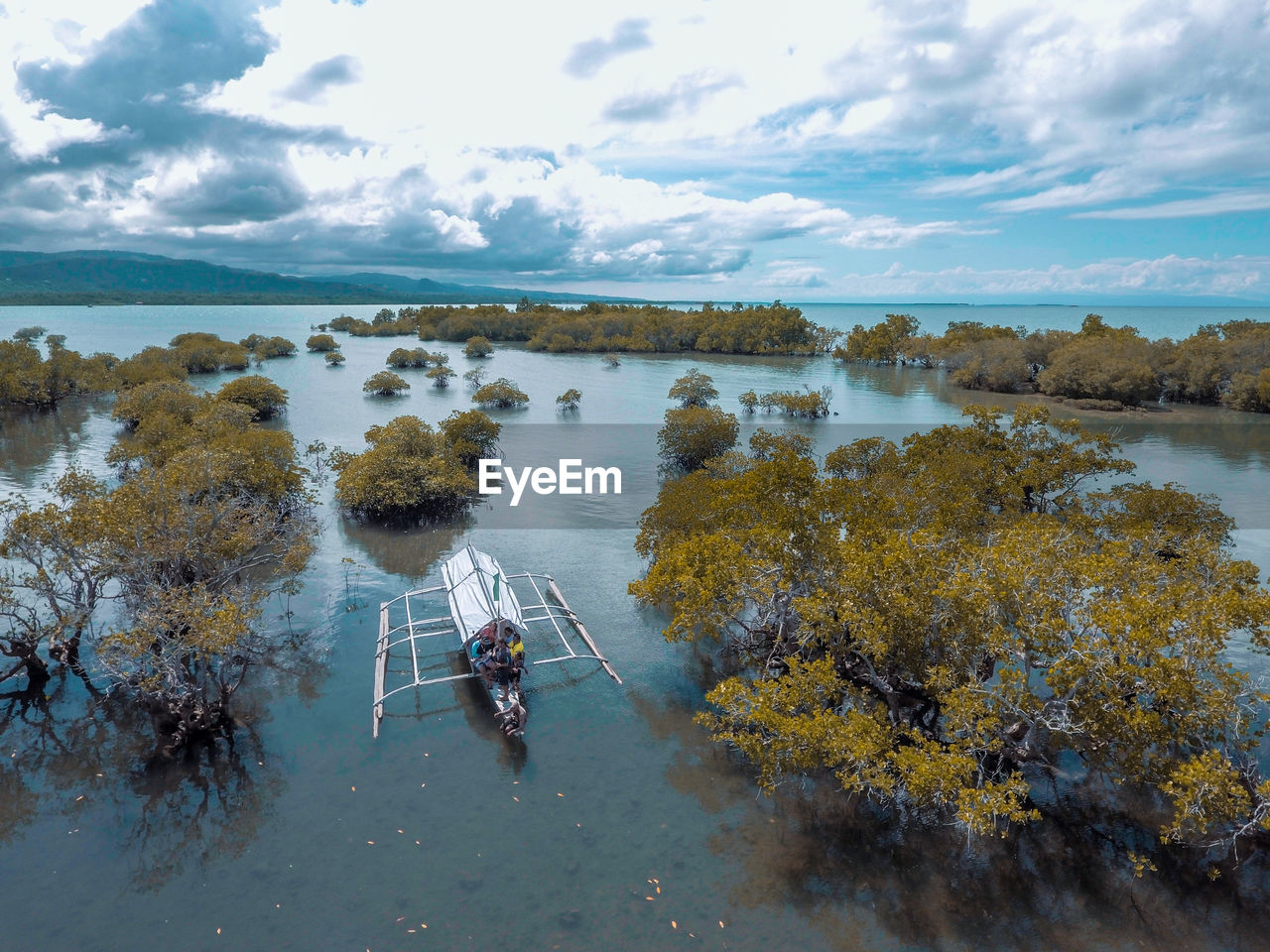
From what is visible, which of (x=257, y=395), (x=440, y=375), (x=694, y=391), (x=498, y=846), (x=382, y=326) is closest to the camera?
(x=498, y=846)

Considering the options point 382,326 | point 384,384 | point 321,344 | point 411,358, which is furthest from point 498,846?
point 382,326

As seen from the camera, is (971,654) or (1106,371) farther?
(1106,371)

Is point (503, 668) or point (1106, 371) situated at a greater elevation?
point (1106, 371)

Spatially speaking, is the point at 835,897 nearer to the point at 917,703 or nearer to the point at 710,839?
the point at 710,839

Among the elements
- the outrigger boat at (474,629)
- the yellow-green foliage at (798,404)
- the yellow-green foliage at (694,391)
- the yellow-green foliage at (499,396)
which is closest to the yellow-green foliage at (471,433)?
the outrigger boat at (474,629)

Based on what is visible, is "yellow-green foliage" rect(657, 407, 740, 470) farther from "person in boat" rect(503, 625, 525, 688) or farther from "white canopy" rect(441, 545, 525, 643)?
"person in boat" rect(503, 625, 525, 688)

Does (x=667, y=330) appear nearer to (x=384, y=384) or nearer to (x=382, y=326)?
(x=384, y=384)

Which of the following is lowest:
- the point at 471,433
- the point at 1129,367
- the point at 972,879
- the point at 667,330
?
the point at 972,879

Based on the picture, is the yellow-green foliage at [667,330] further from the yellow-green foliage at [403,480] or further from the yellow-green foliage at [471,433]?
the yellow-green foliage at [403,480]
